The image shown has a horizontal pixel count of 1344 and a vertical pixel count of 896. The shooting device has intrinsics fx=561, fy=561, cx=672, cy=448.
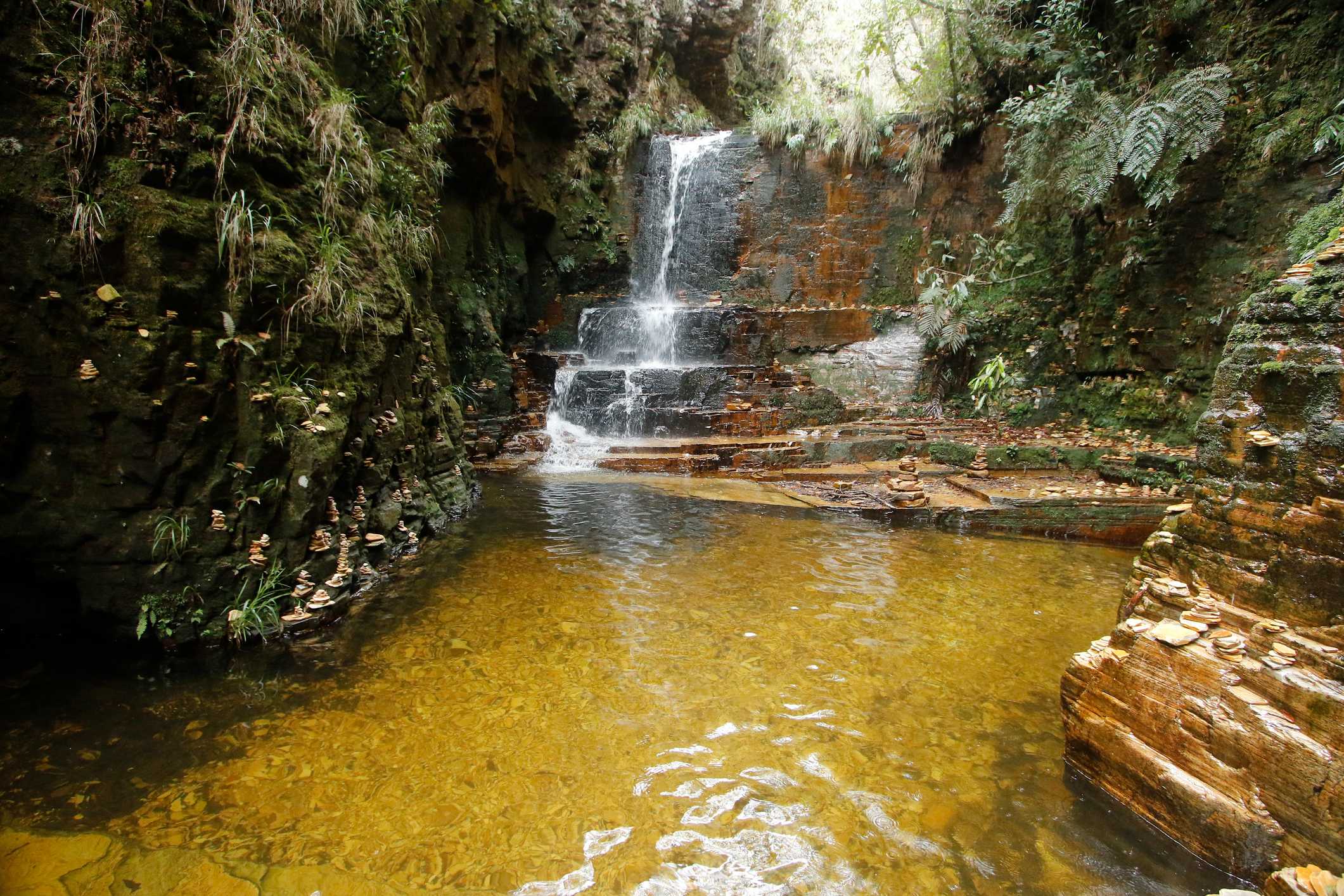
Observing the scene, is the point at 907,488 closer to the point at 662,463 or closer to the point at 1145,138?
the point at 662,463

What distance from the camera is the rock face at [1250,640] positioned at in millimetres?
1521

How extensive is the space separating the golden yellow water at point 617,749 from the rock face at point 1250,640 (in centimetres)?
20

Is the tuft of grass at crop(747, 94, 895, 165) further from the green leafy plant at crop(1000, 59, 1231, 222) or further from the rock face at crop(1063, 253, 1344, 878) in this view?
the rock face at crop(1063, 253, 1344, 878)

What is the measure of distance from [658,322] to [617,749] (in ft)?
30.5

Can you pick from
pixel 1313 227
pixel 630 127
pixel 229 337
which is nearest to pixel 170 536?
pixel 229 337

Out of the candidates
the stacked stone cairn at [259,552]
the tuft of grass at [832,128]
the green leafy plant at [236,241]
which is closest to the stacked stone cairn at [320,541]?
the stacked stone cairn at [259,552]

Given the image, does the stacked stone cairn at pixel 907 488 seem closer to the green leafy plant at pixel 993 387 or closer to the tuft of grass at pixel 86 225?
the green leafy plant at pixel 993 387

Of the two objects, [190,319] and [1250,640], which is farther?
[190,319]

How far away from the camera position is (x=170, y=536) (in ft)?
8.54

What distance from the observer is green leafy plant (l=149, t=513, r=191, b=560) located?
8.45ft

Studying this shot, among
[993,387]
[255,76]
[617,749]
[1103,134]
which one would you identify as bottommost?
[617,749]

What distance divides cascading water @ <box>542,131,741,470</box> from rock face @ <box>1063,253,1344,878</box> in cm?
694

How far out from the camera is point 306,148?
3.51 metres

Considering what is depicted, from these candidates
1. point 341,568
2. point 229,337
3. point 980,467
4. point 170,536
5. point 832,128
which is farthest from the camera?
point 832,128
